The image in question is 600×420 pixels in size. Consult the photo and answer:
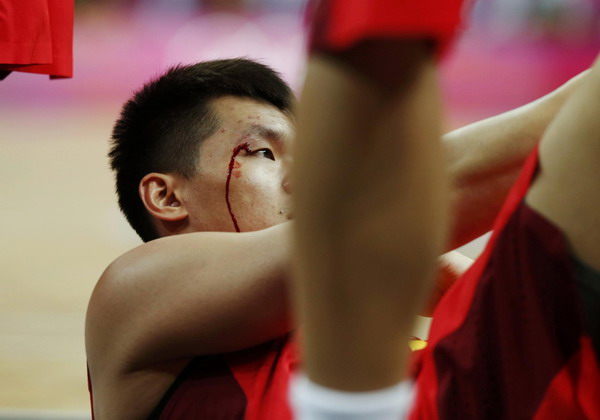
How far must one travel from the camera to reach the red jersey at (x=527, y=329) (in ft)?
2.13

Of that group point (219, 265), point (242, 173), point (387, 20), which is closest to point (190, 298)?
point (219, 265)

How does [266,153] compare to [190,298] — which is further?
[266,153]

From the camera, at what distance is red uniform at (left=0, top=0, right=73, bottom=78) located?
1.05 m

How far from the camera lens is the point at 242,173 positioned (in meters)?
1.06

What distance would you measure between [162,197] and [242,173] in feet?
0.42

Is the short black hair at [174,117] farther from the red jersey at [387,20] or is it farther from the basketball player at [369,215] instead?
the red jersey at [387,20]

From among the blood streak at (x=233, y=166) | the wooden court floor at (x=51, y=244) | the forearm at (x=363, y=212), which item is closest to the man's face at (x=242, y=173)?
the blood streak at (x=233, y=166)

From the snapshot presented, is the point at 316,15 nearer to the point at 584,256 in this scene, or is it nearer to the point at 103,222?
the point at 584,256

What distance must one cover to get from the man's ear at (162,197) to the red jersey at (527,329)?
19.9 inches

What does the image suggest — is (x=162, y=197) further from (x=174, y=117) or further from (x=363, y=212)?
(x=363, y=212)

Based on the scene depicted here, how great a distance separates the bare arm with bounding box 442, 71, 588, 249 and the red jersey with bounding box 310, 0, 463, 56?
487 mm

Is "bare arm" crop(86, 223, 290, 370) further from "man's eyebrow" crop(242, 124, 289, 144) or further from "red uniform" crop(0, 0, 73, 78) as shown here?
"red uniform" crop(0, 0, 73, 78)

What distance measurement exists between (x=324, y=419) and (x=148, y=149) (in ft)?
2.52

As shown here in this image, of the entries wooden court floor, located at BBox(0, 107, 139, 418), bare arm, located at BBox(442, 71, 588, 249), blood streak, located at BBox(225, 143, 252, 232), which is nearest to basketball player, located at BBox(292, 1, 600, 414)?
bare arm, located at BBox(442, 71, 588, 249)
